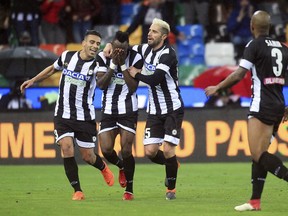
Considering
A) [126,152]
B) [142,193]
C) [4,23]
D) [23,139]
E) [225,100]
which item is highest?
[4,23]

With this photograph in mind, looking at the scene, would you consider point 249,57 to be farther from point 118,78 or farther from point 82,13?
point 82,13

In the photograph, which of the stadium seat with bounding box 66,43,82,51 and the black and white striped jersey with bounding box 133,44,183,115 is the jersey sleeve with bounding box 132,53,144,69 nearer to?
the black and white striped jersey with bounding box 133,44,183,115

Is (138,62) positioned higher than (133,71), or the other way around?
(138,62)

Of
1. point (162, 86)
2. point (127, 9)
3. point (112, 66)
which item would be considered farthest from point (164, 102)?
point (127, 9)

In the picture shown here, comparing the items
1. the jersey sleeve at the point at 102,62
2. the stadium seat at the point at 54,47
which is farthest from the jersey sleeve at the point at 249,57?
the stadium seat at the point at 54,47

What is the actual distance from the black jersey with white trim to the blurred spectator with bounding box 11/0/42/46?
483 inches

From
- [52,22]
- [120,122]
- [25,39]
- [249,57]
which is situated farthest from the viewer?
[52,22]

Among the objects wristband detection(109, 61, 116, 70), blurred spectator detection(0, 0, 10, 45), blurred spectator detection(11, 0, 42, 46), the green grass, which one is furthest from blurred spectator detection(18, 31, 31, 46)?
wristband detection(109, 61, 116, 70)

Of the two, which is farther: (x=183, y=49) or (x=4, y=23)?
(x=183, y=49)

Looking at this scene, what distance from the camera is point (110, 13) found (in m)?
24.2

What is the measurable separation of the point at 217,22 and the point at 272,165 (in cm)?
1321

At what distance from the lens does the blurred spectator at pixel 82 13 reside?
23.3 meters

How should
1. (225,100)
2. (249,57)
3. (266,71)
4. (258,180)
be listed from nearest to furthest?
(249,57) < (266,71) < (258,180) < (225,100)

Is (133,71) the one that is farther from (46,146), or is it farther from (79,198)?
(46,146)
